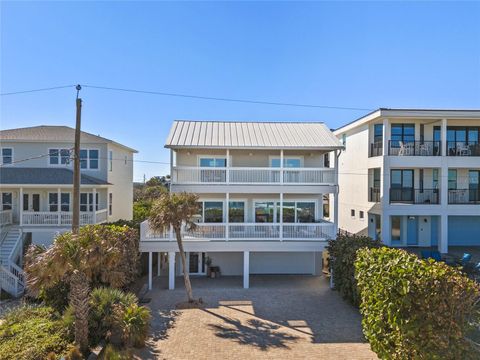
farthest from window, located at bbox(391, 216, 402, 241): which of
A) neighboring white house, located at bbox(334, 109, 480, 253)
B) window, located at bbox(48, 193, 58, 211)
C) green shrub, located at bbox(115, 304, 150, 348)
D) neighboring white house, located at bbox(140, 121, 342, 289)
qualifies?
window, located at bbox(48, 193, 58, 211)

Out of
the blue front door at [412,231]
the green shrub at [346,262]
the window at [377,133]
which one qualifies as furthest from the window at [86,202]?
the blue front door at [412,231]

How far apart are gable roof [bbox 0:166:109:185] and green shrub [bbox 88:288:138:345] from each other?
1147cm

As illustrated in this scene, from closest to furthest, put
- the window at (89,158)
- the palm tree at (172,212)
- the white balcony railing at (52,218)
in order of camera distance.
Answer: the palm tree at (172,212)
the white balcony railing at (52,218)
the window at (89,158)

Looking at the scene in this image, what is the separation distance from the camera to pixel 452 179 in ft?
71.9

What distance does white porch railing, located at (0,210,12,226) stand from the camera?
2009 cm

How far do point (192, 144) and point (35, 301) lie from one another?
35.6 ft

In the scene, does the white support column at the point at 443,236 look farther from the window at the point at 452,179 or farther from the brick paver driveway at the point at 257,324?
the brick paver driveway at the point at 257,324

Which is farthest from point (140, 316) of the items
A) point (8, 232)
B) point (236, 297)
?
point (8, 232)

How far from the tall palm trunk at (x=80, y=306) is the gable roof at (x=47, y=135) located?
14549 millimetres

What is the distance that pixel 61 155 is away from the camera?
71.4 ft

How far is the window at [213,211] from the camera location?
18.9 meters

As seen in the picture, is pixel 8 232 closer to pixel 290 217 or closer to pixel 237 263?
pixel 237 263

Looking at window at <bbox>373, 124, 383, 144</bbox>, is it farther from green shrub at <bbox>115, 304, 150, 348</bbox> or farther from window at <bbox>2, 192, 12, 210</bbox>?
window at <bbox>2, 192, 12, 210</bbox>

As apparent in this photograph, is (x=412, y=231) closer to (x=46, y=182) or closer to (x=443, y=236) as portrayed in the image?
(x=443, y=236)
